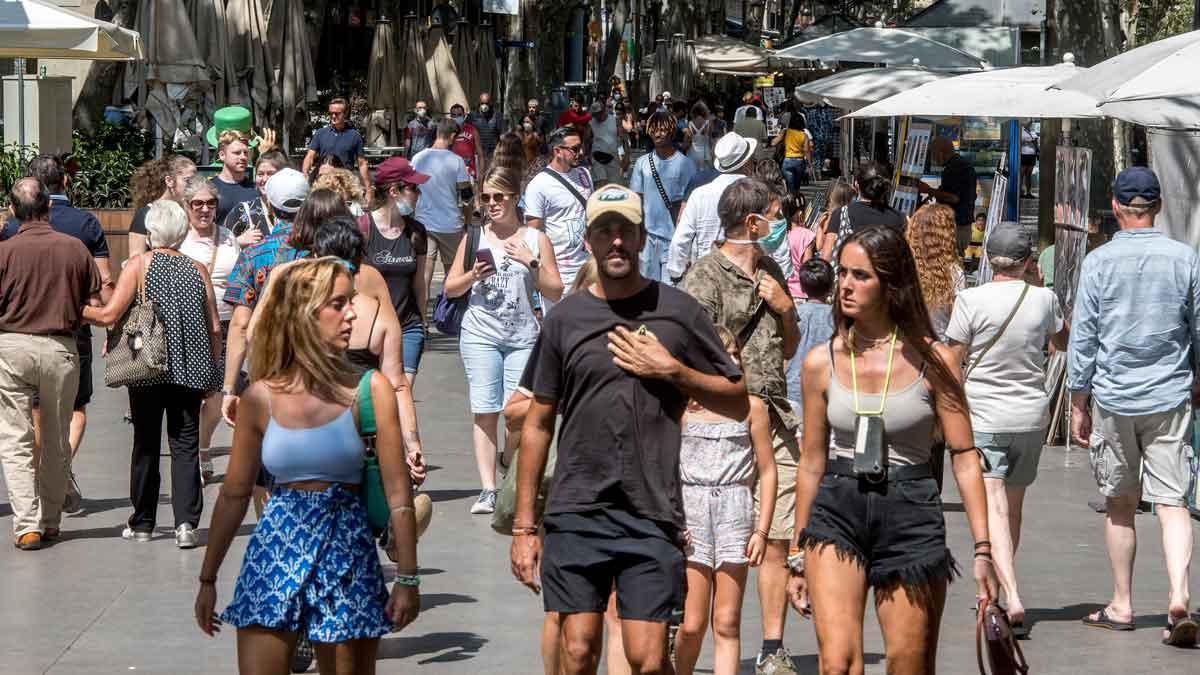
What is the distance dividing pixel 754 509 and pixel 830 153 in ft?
113

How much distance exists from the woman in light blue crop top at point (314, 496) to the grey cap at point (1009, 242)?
3443mm

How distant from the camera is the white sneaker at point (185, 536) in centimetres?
937

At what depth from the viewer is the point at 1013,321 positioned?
25.4 ft

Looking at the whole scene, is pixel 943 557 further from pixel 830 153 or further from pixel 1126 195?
pixel 830 153

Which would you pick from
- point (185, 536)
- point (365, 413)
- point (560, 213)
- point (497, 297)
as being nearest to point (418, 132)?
point (560, 213)

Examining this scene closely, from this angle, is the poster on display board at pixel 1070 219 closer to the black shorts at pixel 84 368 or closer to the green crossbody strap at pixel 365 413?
the black shorts at pixel 84 368

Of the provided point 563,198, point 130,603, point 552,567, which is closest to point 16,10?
point 563,198

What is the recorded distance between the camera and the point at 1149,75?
8.59m

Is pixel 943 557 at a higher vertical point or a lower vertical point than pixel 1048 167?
lower

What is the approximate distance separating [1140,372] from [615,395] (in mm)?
3192

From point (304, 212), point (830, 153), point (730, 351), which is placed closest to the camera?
point (730, 351)

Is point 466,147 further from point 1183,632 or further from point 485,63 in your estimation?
point 1183,632

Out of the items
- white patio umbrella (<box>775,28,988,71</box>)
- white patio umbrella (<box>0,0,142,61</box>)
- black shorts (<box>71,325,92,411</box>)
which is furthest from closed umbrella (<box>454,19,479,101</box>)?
black shorts (<box>71,325,92,411</box>)

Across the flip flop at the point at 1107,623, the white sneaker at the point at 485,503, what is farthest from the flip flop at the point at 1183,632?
the white sneaker at the point at 485,503
